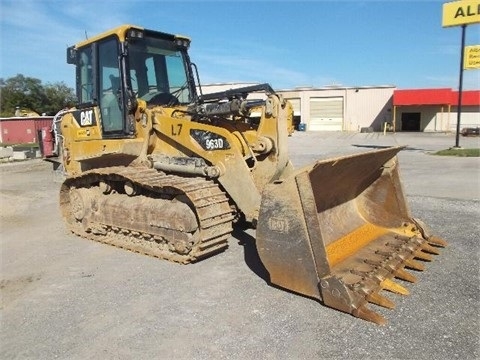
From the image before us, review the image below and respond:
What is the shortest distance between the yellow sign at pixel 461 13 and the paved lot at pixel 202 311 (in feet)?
55.0

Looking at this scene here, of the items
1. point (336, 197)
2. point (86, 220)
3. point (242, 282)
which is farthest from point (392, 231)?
point (86, 220)

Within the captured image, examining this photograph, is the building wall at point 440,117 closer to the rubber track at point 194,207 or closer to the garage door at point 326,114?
the garage door at point 326,114

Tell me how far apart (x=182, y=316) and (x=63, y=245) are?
3.09 m

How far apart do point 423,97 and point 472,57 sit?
18969mm

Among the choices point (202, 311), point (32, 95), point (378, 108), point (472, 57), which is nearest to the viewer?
point (202, 311)

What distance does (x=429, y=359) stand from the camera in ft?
9.84

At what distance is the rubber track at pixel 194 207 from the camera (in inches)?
192

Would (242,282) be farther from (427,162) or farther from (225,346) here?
(427,162)

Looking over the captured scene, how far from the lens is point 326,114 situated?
43.4 meters

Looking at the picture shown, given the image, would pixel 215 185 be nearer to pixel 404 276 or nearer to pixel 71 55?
pixel 404 276

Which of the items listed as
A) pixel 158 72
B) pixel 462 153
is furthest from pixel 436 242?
pixel 462 153

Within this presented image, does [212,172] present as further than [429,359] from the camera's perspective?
Yes

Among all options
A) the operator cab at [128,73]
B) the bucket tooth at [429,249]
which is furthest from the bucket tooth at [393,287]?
the operator cab at [128,73]

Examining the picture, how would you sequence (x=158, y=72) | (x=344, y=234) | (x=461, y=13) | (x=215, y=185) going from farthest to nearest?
(x=461, y=13) → (x=158, y=72) → (x=215, y=185) → (x=344, y=234)
